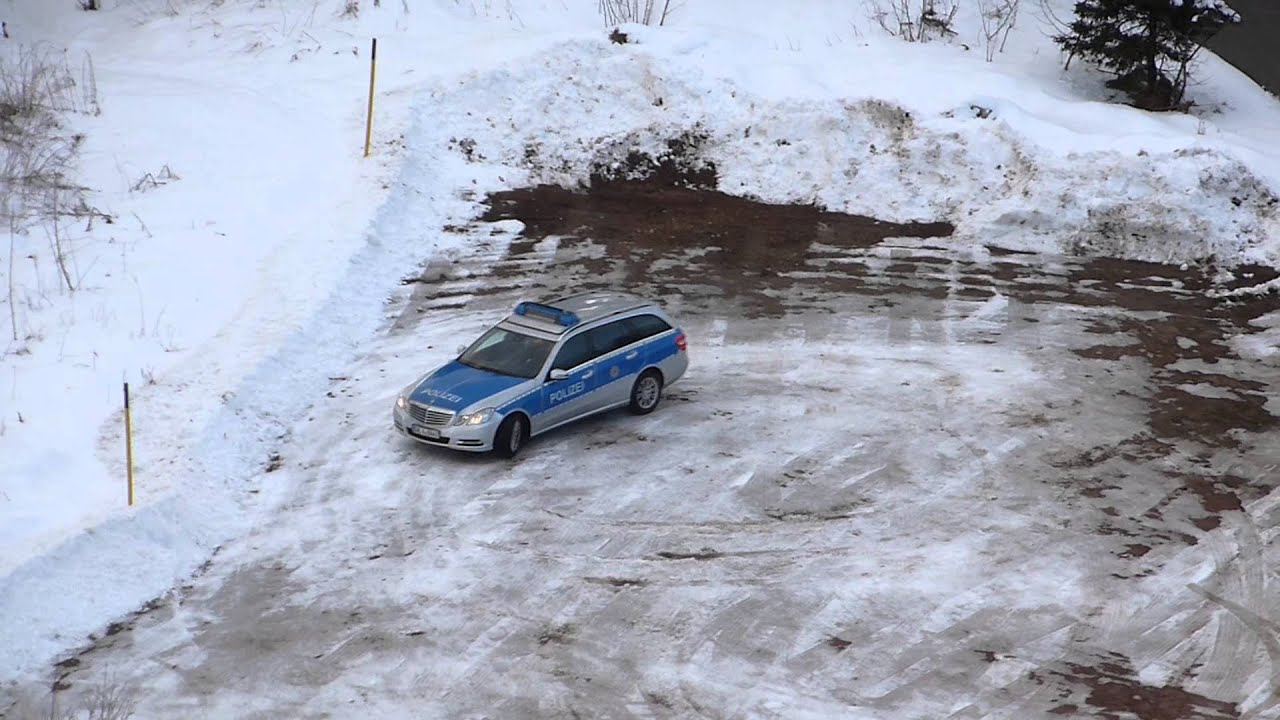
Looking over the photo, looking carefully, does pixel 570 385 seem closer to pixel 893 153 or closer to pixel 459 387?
pixel 459 387

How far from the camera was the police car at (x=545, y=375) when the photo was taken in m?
15.5

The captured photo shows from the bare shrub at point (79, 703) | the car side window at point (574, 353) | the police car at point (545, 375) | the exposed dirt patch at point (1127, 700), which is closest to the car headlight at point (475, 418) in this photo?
the police car at point (545, 375)

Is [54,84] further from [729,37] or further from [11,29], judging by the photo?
[729,37]

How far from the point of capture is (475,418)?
1539 cm

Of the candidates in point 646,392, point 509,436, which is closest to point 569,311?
point 646,392

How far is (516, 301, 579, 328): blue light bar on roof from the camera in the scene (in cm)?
1669

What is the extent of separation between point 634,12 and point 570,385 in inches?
653

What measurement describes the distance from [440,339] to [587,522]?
6.17 metres

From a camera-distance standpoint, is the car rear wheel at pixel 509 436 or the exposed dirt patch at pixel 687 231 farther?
the exposed dirt patch at pixel 687 231

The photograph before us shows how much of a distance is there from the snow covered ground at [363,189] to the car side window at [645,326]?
1558 millimetres

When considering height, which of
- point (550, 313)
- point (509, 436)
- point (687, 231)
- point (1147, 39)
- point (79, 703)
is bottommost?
point (79, 703)

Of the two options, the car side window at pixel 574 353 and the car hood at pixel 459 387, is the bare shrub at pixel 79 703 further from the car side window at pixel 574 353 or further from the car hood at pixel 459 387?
the car side window at pixel 574 353

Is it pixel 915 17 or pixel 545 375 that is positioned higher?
pixel 915 17

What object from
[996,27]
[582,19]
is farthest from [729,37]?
[996,27]
